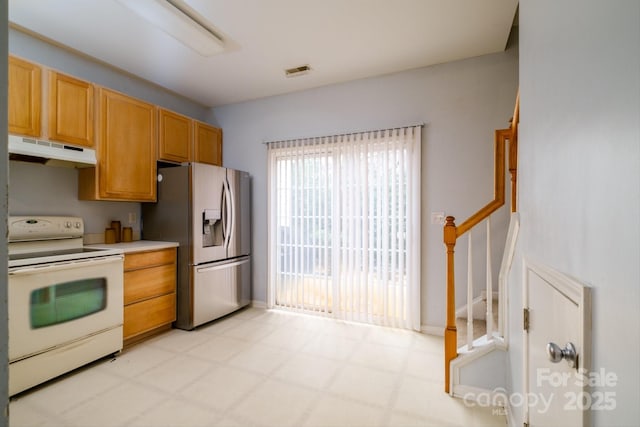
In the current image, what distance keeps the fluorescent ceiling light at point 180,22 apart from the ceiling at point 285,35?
82mm

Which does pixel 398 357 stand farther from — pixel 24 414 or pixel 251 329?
pixel 24 414

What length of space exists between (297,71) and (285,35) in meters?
0.65

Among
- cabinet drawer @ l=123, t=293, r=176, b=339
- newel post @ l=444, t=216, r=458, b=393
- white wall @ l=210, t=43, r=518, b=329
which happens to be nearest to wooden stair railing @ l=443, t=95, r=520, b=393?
newel post @ l=444, t=216, r=458, b=393

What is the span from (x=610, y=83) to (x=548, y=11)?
2.11 ft

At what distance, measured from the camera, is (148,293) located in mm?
2867

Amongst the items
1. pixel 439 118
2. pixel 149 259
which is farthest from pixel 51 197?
pixel 439 118

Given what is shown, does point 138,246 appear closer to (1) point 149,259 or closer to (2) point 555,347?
(1) point 149,259

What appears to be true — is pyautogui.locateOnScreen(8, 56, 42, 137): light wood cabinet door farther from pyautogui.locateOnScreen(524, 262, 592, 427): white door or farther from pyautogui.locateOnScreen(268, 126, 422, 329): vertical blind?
pyautogui.locateOnScreen(524, 262, 592, 427): white door

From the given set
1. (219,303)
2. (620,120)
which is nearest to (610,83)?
(620,120)

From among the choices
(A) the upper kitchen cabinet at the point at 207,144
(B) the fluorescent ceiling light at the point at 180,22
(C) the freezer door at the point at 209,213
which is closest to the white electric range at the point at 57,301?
(C) the freezer door at the point at 209,213

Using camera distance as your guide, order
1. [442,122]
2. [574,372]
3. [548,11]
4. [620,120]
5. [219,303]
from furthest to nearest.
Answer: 1. [219,303]
2. [442,122]
3. [548,11]
4. [574,372]
5. [620,120]

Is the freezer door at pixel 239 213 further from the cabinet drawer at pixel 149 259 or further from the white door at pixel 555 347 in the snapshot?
the white door at pixel 555 347

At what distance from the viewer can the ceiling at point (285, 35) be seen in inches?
85.8

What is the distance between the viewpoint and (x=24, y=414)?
179 cm
